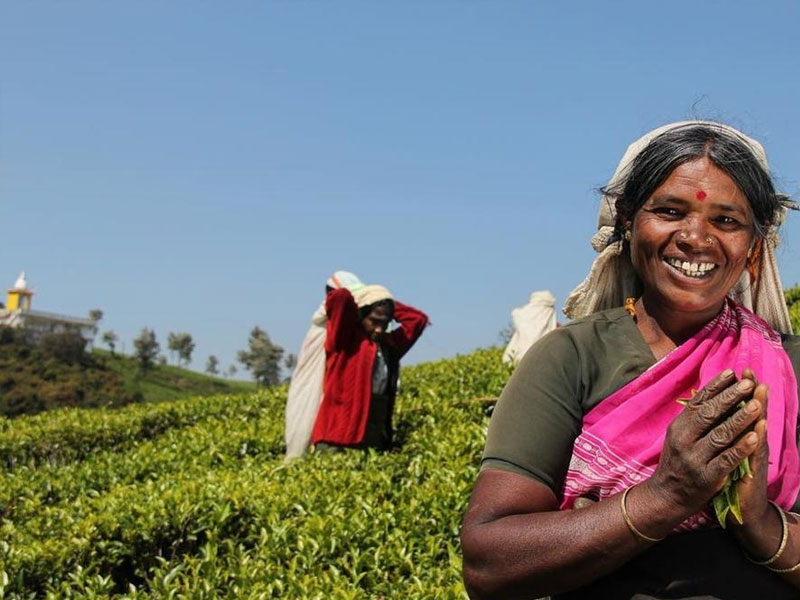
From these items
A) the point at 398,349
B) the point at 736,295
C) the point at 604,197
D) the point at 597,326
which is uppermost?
the point at 398,349

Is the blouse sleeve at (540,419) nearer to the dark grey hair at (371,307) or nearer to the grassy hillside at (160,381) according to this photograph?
the dark grey hair at (371,307)

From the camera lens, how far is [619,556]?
146cm

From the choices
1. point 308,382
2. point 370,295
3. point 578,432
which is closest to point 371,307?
point 370,295

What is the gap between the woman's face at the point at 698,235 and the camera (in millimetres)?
1712

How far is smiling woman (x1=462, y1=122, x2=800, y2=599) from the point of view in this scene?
4.70 ft

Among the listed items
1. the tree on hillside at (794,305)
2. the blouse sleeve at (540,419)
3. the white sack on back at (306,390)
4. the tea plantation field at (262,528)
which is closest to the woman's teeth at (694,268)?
the blouse sleeve at (540,419)

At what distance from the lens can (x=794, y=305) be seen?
8367 millimetres

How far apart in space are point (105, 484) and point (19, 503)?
0.86 meters

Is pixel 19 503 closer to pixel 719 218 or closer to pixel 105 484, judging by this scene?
pixel 105 484

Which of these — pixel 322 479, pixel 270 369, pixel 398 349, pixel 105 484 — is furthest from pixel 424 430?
pixel 270 369

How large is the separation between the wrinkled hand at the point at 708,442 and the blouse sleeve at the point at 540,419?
0.21m

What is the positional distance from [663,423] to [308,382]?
619cm

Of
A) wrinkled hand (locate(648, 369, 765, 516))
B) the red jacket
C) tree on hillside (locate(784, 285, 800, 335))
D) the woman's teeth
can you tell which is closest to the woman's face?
the woman's teeth

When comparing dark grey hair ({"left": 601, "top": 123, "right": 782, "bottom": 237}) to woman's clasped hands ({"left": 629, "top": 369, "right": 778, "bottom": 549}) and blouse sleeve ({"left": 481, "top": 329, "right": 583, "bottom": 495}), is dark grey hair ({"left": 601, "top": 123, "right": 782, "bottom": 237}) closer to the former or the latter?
blouse sleeve ({"left": 481, "top": 329, "right": 583, "bottom": 495})
